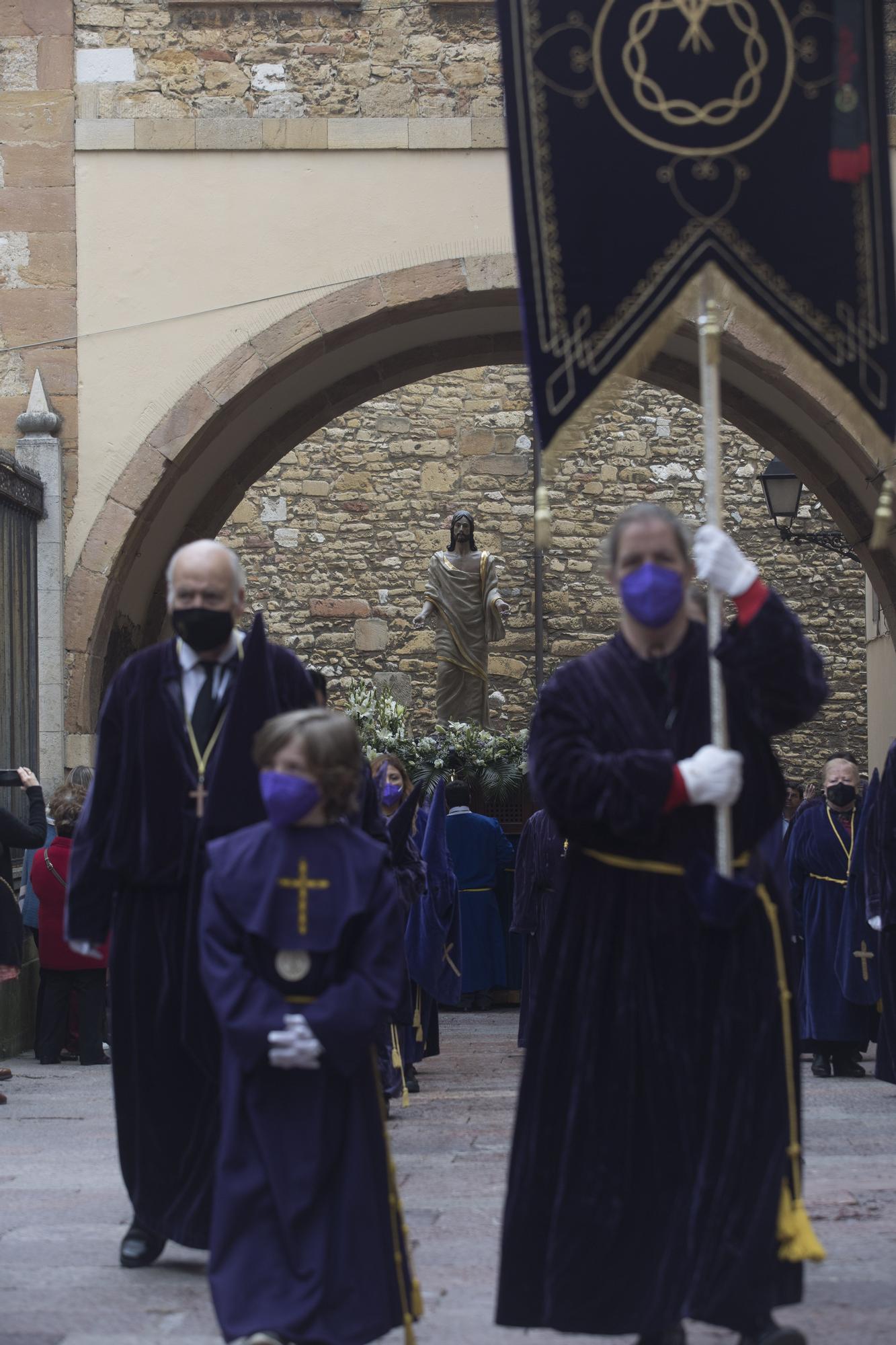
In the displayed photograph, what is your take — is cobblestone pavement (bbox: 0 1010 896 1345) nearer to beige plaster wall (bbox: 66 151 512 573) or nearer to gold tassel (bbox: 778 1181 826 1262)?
gold tassel (bbox: 778 1181 826 1262)

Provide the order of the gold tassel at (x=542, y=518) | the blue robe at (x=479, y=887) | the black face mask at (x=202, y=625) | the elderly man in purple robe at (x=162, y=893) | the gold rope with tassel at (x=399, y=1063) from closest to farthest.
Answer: the gold tassel at (x=542, y=518) < the black face mask at (x=202, y=625) < the elderly man in purple robe at (x=162, y=893) < the gold rope with tassel at (x=399, y=1063) < the blue robe at (x=479, y=887)

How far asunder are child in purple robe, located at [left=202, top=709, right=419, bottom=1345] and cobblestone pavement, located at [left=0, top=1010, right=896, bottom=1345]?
54 centimetres

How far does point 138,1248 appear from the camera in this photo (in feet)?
15.4

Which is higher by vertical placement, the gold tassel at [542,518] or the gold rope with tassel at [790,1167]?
the gold tassel at [542,518]

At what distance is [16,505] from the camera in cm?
1050

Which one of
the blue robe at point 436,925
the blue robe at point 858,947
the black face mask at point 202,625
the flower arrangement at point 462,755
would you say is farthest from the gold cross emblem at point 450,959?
the black face mask at point 202,625

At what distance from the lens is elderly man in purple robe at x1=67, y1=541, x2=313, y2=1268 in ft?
14.9

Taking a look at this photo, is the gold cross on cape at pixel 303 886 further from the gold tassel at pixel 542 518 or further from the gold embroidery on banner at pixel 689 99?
the gold embroidery on banner at pixel 689 99

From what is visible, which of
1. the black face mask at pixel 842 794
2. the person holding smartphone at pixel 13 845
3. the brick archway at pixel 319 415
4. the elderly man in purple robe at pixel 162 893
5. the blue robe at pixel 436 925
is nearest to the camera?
the elderly man in purple robe at pixel 162 893

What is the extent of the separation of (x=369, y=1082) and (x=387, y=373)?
379 inches

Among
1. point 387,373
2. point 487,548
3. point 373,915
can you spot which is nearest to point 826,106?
point 373,915

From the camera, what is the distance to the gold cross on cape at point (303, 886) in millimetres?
3652

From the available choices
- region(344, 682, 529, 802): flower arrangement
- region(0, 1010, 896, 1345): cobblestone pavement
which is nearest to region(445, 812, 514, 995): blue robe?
region(344, 682, 529, 802): flower arrangement

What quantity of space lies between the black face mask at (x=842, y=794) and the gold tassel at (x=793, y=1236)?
6536 millimetres
